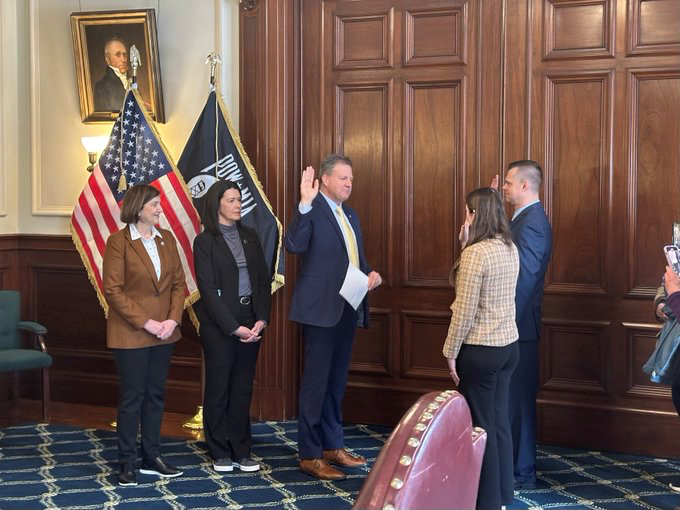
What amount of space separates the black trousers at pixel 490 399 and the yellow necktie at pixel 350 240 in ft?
3.60

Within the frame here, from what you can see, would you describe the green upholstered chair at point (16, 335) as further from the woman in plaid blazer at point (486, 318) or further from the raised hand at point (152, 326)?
the woman in plaid blazer at point (486, 318)

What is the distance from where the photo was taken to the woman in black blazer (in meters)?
5.18

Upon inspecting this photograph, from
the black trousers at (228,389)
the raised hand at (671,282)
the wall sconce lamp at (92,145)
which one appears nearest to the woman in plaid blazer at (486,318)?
the raised hand at (671,282)

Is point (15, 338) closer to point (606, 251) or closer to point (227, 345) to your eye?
point (227, 345)

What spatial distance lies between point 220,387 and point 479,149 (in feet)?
7.36

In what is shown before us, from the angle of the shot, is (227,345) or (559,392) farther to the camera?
(559,392)

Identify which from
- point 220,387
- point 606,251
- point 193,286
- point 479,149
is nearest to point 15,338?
point 193,286

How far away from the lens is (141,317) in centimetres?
501

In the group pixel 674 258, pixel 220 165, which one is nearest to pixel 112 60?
pixel 220 165

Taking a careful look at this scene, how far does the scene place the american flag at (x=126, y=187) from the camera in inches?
240


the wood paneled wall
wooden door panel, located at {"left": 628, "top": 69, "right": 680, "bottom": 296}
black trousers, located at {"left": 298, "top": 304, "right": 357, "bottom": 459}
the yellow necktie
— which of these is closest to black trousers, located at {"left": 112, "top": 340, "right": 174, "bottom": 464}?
black trousers, located at {"left": 298, "top": 304, "right": 357, "bottom": 459}

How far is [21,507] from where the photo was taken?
4715mm

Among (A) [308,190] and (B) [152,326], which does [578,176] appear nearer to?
(A) [308,190]

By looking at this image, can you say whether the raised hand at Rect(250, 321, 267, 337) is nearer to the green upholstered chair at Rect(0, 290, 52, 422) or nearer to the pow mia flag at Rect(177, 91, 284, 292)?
the pow mia flag at Rect(177, 91, 284, 292)
